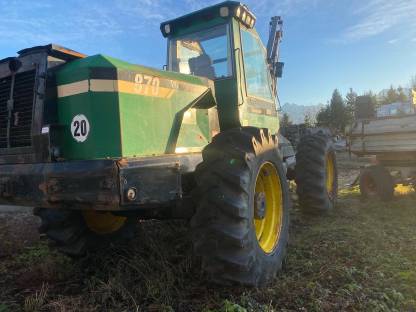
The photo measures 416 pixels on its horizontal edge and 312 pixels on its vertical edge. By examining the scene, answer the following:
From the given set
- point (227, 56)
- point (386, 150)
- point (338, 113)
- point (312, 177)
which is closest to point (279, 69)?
point (312, 177)

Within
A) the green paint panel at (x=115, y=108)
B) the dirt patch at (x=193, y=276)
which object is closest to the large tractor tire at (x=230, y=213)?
the dirt patch at (x=193, y=276)

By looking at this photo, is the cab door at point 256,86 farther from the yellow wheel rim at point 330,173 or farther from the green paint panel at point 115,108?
the yellow wheel rim at point 330,173

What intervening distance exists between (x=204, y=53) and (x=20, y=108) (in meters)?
2.38

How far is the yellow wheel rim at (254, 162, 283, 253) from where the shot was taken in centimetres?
436

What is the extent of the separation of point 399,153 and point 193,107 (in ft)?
18.0

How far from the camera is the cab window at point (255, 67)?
17.4ft

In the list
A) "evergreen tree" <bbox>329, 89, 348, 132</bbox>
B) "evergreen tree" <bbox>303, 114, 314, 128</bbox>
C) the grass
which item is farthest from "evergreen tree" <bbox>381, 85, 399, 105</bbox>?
the grass

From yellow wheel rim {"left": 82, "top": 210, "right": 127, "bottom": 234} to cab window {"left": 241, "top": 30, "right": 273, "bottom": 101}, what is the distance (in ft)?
7.39

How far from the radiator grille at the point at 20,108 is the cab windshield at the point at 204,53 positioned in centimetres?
213

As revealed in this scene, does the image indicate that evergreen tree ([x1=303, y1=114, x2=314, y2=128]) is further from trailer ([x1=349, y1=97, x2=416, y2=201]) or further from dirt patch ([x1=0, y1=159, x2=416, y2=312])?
dirt patch ([x1=0, y1=159, x2=416, y2=312])

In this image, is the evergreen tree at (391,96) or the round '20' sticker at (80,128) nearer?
the round '20' sticker at (80,128)

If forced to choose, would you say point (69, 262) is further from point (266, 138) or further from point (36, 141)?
point (266, 138)

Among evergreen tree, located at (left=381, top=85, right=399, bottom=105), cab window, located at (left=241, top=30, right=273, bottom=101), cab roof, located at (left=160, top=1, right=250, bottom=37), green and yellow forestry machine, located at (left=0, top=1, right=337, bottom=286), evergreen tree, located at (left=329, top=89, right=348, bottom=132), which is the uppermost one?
evergreen tree, located at (left=381, top=85, right=399, bottom=105)

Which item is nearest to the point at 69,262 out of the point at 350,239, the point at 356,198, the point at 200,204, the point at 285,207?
the point at 200,204
